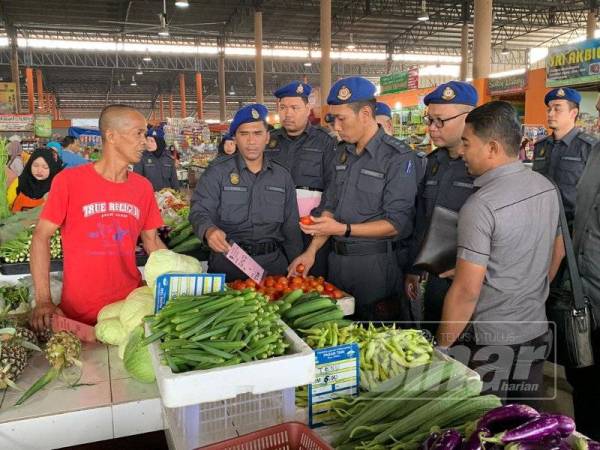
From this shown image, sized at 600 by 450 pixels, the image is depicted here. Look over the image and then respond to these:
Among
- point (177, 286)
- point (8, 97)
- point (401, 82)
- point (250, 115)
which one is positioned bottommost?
point (177, 286)

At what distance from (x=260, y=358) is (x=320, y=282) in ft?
4.27

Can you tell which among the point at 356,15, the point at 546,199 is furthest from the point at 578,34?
the point at 546,199

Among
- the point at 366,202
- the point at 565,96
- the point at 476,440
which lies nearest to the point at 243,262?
the point at 366,202

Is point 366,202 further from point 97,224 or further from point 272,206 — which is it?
point 97,224

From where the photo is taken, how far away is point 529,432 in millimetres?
1238

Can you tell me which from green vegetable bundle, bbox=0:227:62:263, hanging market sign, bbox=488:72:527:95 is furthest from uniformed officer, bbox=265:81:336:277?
hanging market sign, bbox=488:72:527:95

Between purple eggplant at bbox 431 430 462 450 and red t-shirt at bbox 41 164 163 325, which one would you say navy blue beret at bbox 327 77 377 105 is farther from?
purple eggplant at bbox 431 430 462 450

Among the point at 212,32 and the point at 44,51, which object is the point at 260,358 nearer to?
the point at 212,32

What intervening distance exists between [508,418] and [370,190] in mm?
2057

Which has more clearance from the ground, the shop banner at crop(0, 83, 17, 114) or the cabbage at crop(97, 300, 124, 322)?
the shop banner at crop(0, 83, 17, 114)

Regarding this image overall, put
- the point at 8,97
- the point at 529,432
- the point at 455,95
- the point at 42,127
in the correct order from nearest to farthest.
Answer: the point at 529,432 < the point at 455,95 < the point at 42,127 < the point at 8,97

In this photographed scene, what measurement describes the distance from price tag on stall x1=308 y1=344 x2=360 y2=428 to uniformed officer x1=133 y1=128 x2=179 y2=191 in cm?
669

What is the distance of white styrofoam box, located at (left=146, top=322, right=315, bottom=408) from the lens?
4.73 ft

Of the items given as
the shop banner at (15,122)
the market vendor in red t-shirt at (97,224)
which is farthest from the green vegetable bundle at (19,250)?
the shop banner at (15,122)
